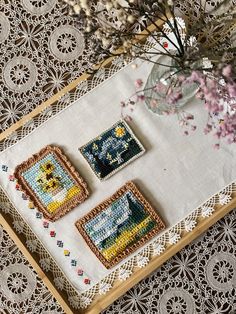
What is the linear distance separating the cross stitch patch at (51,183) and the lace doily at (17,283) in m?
0.14

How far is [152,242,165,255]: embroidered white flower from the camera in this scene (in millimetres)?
1246

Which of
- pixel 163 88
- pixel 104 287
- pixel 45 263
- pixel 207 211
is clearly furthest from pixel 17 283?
pixel 163 88

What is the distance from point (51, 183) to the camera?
1.26 m

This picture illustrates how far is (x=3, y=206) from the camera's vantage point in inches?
51.1

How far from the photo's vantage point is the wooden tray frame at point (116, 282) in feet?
4.07

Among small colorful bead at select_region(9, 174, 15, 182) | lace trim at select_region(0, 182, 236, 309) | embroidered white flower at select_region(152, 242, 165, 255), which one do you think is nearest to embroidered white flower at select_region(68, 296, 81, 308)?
lace trim at select_region(0, 182, 236, 309)

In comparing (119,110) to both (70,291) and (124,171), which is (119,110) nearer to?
(124,171)

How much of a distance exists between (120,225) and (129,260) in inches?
3.4

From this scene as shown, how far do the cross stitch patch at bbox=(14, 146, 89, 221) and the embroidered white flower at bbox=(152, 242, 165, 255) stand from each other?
0.66ft

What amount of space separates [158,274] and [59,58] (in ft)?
1.95

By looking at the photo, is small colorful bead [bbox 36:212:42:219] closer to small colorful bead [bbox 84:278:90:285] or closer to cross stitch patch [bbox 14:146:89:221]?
cross stitch patch [bbox 14:146:89:221]

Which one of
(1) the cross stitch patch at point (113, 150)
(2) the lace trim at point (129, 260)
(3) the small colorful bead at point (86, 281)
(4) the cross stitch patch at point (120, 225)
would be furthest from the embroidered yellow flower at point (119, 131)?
(3) the small colorful bead at point (86, 281)

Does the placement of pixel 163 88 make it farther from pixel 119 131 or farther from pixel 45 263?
pixel 45 263

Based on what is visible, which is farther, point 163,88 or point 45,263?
point 45,263
